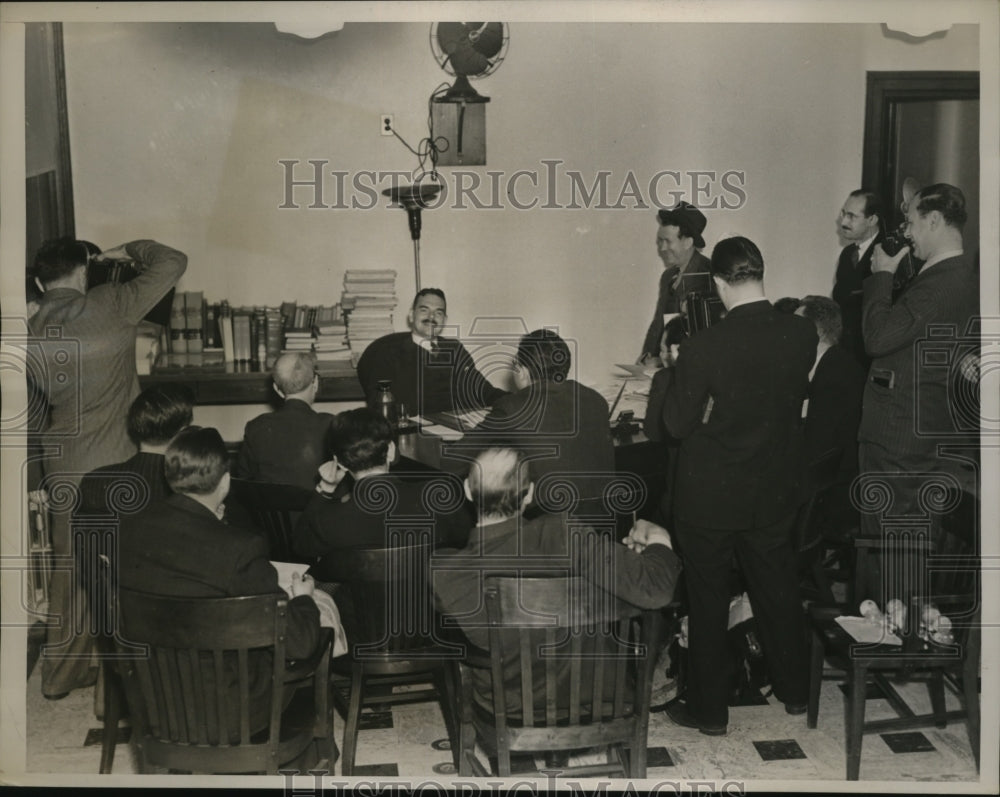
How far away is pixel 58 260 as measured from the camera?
15.1 ft

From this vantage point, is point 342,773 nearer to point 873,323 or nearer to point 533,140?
point 873,323

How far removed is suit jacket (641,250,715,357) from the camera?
6004mm

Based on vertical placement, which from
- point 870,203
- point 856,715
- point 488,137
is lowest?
point 856,715

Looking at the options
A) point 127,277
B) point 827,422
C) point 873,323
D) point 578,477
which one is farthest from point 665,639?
point 127,277

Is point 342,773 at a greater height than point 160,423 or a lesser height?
lesser

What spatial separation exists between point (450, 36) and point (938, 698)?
4.02m

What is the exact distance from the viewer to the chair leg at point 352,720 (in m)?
3.77

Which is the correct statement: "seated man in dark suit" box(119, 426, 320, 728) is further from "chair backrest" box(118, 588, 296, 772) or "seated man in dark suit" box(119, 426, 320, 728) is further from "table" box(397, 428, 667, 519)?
"table" box(397, 428, 667, 519)

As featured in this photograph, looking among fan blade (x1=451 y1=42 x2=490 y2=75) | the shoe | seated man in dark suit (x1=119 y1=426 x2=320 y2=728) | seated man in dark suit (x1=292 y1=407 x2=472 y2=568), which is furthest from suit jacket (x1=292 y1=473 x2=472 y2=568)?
fan blade (x1=451 y1=42 x2=490 y2=75)

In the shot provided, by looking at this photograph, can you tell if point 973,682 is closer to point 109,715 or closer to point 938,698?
point 938,698

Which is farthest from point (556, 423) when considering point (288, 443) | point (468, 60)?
point (468, 60)

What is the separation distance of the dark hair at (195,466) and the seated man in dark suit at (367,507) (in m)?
0.51

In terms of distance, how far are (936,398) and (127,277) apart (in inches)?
142

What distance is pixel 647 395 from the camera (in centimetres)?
542
